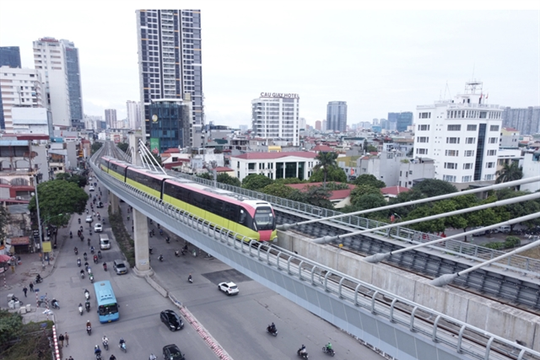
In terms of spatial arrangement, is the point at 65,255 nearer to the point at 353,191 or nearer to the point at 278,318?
the point at 278,318

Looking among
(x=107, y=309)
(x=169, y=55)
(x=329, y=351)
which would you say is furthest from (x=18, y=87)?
(x=329, y=351)

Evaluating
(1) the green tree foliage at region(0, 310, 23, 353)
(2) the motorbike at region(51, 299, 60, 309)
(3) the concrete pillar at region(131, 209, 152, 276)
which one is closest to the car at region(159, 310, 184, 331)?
(1) the green tree foliage at region(0, 310, 23, 353)

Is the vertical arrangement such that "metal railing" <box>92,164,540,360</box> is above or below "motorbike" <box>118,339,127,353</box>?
above

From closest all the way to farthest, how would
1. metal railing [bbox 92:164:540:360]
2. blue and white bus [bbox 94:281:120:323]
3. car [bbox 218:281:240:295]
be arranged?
1. metal railing [bbox 92:164:540:360]
2. blue and white bus [bbox 94:281:120:323]
3. car [bbox 218:281:240:295]

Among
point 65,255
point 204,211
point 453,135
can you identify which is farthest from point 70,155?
point 453,135

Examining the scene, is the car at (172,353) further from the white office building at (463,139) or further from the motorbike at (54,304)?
the white office building at (463,139)

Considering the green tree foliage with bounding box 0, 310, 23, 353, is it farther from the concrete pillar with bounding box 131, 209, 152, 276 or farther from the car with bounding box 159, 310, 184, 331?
the concrete pillar with bounding box 131, 209, 152, 276

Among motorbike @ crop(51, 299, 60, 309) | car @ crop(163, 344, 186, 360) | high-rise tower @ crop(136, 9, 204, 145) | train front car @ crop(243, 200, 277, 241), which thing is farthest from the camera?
high-rise tower @ crop(136, 9, 204, 145)

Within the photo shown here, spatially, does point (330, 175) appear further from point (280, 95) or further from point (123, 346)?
point (280, 95)
